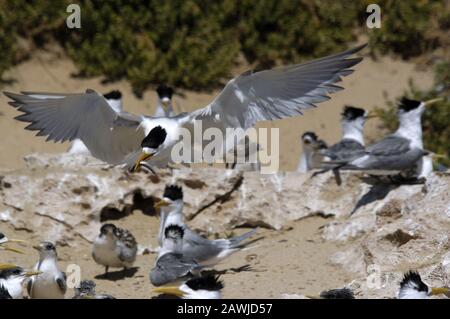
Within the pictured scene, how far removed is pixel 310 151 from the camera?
381 inches

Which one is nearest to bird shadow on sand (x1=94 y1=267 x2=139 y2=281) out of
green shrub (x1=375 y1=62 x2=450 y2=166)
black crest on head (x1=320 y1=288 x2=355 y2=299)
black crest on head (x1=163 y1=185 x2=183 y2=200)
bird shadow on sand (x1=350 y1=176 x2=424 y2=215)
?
black crest on head (x1=163 y1=185 x2=183 y2=200)

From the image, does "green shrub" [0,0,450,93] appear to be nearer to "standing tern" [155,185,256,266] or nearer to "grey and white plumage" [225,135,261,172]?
"grey and white plumage" [225,135,261,172]

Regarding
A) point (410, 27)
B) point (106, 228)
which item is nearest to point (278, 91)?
point (106, 228)

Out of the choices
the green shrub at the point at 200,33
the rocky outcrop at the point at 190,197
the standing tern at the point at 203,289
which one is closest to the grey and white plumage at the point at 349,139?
the rocky outcrop at the point at 190,197

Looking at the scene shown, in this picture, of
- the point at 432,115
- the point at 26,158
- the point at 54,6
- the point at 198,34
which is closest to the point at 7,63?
the point at 54,6

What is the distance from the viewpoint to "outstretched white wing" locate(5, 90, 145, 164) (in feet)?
21.2

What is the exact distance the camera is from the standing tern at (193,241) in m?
7.04

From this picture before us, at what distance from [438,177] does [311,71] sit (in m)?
1.18

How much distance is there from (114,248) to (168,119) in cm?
95

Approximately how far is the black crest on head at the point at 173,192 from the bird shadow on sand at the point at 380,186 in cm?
120

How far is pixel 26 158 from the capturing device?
827cm

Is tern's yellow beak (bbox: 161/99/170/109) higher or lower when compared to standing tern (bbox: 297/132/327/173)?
higher

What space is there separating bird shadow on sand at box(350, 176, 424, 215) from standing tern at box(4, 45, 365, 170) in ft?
4.44

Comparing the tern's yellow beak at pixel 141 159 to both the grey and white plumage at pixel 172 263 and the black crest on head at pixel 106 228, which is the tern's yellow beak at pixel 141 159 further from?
the black crest on head at pixel 106 228
